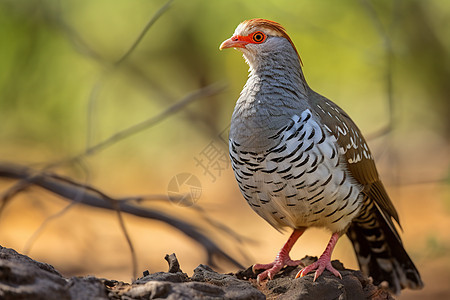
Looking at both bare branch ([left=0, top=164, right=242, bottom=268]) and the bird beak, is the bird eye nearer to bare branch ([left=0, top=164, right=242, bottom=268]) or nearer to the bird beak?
the bird beak

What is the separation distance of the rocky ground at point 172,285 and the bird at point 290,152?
0.09 meters

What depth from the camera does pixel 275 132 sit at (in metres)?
2.87

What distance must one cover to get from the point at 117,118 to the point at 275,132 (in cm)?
522

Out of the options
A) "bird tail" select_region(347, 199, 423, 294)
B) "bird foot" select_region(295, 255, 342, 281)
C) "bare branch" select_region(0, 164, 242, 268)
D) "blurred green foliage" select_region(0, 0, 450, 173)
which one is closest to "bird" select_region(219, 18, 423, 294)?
"bird foot" select_region(295, 255, 342, 281)

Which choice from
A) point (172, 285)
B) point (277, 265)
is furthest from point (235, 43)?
point (172, 285)

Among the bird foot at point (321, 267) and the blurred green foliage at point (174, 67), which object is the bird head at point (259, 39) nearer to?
the bird foot at point (321, 267)

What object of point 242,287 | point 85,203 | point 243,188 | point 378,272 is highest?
point 85,203

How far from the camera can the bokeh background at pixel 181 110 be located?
20.4ft

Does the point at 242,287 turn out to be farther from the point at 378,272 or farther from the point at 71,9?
the point at 71,9

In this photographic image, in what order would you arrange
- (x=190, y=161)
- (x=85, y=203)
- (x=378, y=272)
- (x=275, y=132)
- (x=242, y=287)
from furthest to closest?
(x=190, y=161) → (x=85, y=203) → (x=378, y=272) → (x=275, y=132) → (x=242, y=287)

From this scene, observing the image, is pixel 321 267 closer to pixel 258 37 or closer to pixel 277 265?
pixel 277 265

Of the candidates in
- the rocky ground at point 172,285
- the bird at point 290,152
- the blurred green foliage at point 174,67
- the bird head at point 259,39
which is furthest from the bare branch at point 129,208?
the bird head at point 259,39

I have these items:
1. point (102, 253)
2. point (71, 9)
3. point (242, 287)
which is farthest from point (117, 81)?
point (242, 287)

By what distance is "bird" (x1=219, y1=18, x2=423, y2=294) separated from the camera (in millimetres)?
2848
